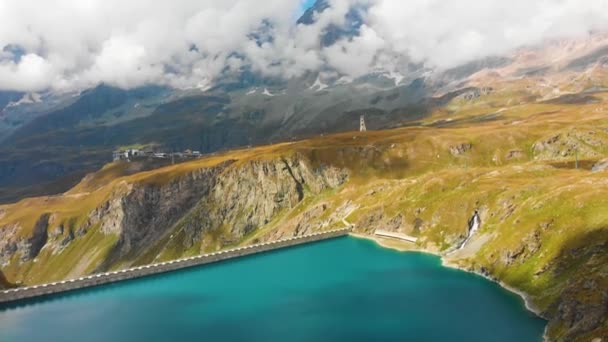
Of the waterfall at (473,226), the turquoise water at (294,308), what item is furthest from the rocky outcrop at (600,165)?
the turquoise water at (294,308)

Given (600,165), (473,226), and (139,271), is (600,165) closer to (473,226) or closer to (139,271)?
(473,226)

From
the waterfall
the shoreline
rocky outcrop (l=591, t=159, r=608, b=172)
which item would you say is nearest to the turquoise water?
the shoreline

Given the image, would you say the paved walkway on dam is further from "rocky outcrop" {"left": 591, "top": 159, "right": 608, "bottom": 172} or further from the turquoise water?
"rocky outcrop" {"left": 591, "top": 159, "right": 608, "bottom": 172}

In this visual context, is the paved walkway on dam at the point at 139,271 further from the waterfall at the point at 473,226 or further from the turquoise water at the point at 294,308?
the waterfall at the point at 473,226

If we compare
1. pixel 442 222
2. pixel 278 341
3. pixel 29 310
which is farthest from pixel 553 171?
pixel 29 310

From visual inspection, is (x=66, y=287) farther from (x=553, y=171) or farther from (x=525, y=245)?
(x=553, y=171)

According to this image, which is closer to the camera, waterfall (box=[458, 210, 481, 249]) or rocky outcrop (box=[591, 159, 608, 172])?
waterfall (box=[458, 210, 481, 249])

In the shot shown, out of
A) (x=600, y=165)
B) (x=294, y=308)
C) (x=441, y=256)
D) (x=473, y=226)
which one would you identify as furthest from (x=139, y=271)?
(x=600, y=165)
